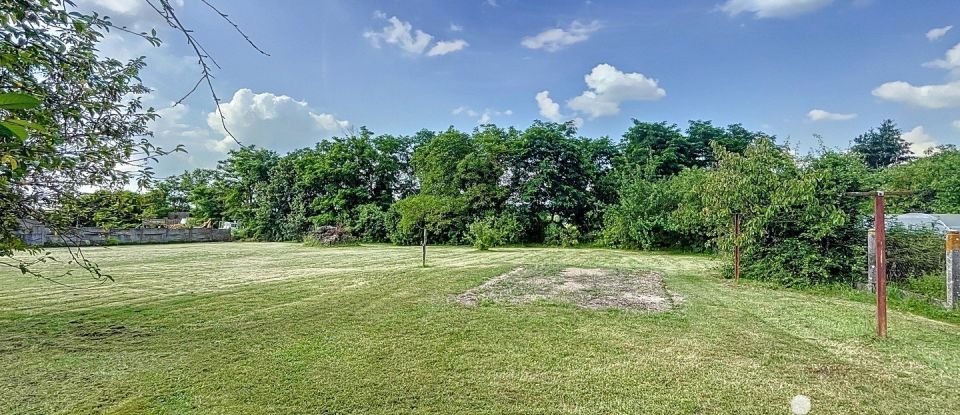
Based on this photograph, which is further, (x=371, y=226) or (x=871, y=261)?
(x=371, y=226)

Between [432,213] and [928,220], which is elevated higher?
[432,213]

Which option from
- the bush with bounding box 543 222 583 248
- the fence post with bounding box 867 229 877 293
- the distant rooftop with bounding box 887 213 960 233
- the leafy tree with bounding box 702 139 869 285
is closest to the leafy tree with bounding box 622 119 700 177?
the bush with bounding box 543 222 583 248

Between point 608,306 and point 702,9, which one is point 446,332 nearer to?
point 608,306

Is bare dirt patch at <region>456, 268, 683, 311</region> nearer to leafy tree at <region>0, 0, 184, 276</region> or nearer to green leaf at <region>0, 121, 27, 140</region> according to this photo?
leafy tree at <region>0, 0, 184, 276</region>

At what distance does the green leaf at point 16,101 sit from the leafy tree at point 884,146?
40.2 m

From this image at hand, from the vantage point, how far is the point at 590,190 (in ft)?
68.0

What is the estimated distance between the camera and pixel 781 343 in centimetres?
385

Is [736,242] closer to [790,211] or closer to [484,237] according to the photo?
[790,211]

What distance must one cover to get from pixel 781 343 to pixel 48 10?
17.2ft

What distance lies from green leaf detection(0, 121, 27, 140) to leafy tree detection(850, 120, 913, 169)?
132 feet

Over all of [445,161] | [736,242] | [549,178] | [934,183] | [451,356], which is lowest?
[451,356]

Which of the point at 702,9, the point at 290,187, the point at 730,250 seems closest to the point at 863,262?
the point at 730,250

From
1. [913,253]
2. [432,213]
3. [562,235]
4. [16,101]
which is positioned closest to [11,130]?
[16,101]

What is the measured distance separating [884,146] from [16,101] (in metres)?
42.1
